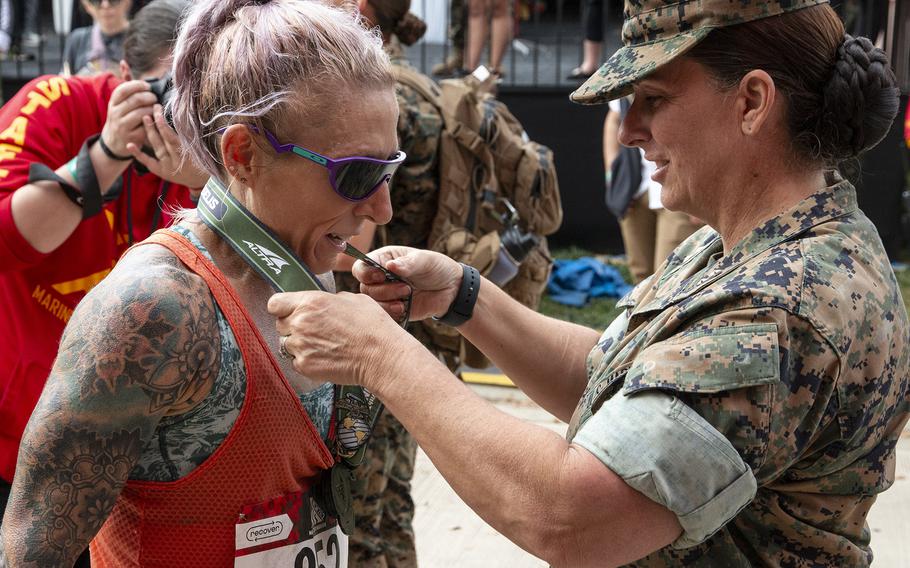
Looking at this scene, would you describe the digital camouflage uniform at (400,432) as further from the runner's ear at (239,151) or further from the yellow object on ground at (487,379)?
the yellow object on ground at (487,379)

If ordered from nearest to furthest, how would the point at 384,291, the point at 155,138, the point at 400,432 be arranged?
the point at 384,291 → the point at 155,138 → the point at 400,432

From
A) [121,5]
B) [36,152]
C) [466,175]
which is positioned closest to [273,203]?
[36,152]

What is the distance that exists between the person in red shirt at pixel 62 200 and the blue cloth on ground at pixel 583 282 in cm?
565

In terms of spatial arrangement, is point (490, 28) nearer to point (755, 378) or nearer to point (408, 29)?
point (408, 29)

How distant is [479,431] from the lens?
171cm

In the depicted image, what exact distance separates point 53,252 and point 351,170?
4.28 feet

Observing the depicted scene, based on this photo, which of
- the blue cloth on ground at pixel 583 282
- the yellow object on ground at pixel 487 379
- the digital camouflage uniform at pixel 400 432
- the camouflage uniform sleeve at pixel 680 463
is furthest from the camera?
the blue cloth on ground at pixel 583 282

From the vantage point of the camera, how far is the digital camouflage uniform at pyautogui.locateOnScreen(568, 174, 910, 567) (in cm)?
159

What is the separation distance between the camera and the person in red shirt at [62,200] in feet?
8.75

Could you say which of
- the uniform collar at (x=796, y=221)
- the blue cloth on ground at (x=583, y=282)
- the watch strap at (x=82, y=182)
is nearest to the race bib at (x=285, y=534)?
the uniform collar at (x=796, y=221)

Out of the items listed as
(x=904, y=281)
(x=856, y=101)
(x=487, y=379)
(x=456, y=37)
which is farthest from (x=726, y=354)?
(x=456, y=37)

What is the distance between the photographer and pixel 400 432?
3703 mm

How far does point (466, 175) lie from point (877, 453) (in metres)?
2.32

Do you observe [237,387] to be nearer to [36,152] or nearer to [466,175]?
[36,152]
